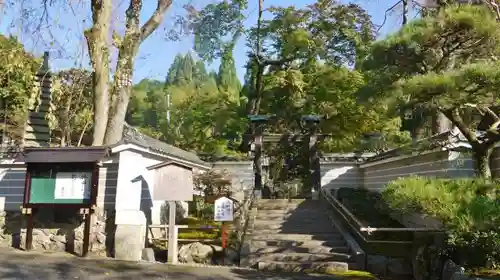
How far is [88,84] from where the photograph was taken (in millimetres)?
22094

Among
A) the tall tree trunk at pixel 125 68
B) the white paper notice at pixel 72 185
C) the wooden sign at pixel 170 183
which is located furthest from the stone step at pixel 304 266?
the tall tree trunk at pixel 125 68

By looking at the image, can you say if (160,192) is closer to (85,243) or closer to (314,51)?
(85,243)

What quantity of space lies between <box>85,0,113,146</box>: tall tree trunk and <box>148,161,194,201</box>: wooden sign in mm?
3174

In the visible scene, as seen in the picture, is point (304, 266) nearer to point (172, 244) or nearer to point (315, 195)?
point (172, 244)

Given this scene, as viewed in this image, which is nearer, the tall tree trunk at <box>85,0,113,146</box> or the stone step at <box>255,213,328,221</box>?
the tall tree trunk at <box>85,0,113,146</box>

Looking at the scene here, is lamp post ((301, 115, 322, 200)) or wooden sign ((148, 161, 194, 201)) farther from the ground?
lamp post ((301, 115, 322, 200))

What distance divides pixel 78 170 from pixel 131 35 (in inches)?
181

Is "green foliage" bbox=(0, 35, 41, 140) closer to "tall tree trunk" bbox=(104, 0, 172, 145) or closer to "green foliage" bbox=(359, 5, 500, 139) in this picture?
"tall tree trunk" bbox=(104, 0, 172, 145)

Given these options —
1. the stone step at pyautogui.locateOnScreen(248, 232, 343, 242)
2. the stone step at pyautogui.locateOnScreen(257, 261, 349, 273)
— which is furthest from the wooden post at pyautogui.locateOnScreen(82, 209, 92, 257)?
the stone step at pyautogui.locateOnScreen(257, 261, 349, 273)

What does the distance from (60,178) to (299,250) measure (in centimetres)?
610

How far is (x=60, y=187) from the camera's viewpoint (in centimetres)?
1124

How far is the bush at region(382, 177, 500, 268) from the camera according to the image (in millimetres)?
6887

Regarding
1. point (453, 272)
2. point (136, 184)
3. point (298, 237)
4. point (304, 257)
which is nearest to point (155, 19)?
point (136, 184)

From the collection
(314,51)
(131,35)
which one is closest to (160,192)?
(131,35)
